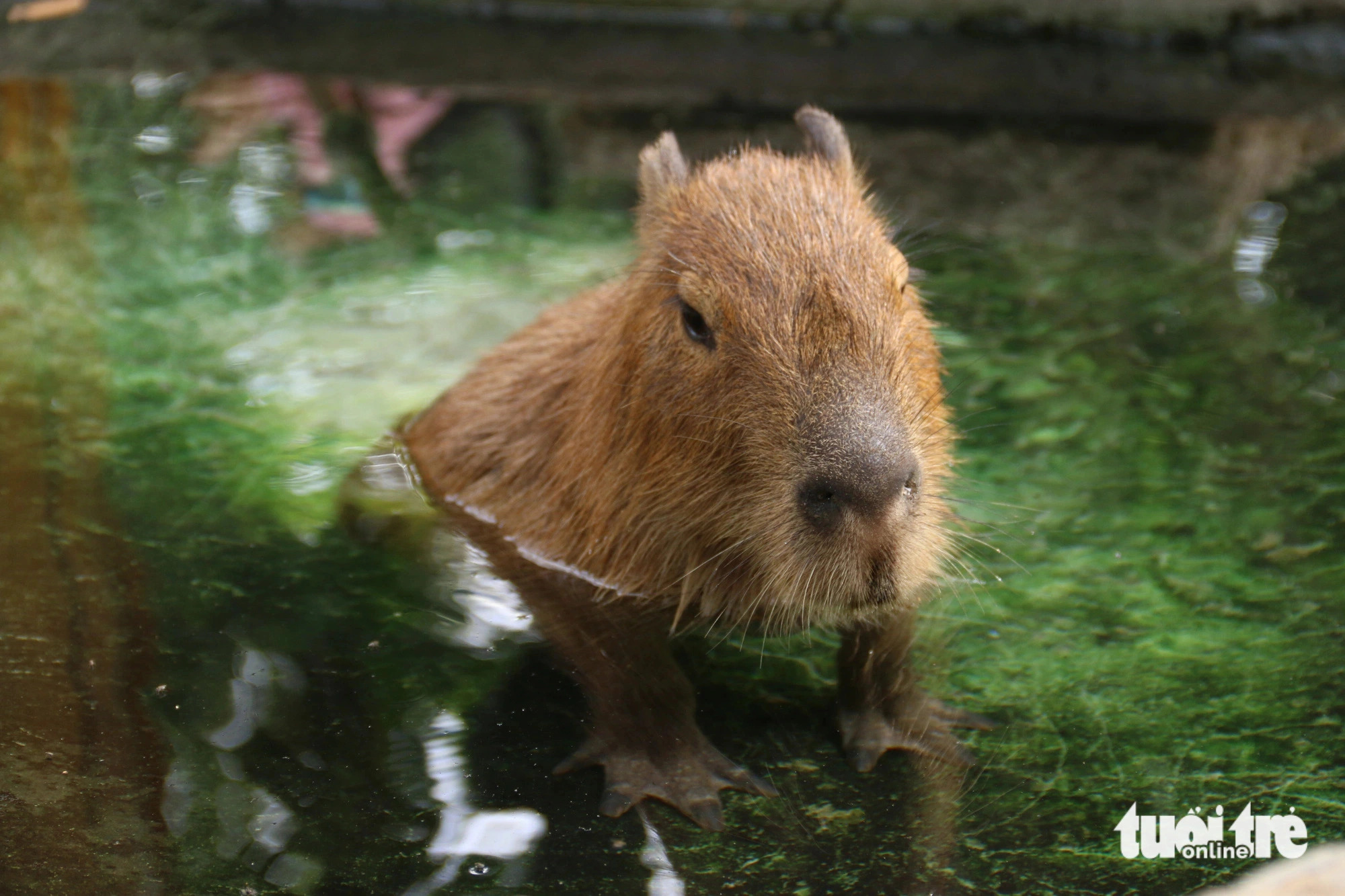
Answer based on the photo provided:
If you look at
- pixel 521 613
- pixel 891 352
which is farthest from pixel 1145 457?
pixel 521 613

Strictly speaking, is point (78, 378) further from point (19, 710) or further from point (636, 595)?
point (636, 595)

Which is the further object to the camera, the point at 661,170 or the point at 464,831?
the point at 661,170

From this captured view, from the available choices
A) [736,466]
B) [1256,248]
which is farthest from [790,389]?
[1256,248]

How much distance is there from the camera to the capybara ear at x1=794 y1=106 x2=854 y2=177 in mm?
3521

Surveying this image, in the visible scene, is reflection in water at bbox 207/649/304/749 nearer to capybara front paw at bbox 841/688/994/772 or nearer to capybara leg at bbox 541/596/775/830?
capybara leg at bbox 541/596/775/830

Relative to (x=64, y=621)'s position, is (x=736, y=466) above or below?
above

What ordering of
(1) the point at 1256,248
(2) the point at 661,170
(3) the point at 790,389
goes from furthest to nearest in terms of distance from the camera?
1. (1) the point at 1256,248
2. (2) the point at 661,170
3. (3) the point at 790,389

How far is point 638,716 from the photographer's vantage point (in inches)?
123

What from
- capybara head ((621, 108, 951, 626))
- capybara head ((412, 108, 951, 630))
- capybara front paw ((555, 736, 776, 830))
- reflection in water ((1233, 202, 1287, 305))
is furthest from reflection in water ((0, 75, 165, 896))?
reflection in water ((1233, 202, 1287, 305))

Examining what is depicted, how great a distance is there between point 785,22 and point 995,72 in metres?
1.50

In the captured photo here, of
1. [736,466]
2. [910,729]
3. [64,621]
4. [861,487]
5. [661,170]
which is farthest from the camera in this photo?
[661,170]

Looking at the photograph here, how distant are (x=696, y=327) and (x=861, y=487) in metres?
0.70

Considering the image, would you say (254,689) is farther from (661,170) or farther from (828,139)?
(828,139)

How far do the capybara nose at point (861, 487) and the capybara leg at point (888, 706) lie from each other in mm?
625
